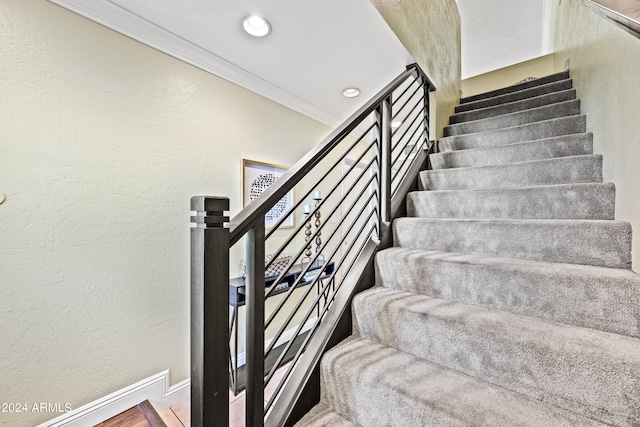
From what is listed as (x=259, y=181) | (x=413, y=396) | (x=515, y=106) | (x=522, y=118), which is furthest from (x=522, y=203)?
(x=259, y=181)

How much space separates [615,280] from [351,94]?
245cm

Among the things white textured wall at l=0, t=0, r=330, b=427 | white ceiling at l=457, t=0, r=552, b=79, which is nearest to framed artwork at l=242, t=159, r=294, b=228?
white textured wall at l=0, t=0, r=330, b=427

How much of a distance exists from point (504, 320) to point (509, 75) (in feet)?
17.1

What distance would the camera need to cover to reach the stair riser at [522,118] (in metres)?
1.95

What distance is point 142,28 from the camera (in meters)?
1.66

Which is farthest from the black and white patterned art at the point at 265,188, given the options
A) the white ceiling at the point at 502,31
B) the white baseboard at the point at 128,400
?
the white ceiling at the point at 502,31

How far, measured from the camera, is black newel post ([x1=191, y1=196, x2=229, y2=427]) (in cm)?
64

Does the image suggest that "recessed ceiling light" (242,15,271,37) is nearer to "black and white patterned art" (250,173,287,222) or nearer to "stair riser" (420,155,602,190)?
"black and white patterned art" (250,173,287,222)

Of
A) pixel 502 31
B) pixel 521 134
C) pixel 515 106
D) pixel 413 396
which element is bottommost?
pixel 413 396

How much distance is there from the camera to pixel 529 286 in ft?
3.17

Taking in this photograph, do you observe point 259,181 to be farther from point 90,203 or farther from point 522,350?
point 522,350

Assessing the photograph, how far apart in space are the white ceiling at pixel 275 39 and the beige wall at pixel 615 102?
1.09m

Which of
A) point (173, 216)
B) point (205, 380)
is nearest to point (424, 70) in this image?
point (173, 216)

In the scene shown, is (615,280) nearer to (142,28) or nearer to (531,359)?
(531,359)
